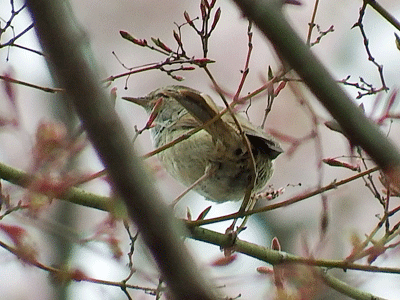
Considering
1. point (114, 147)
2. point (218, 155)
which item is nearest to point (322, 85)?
point (114, 147)

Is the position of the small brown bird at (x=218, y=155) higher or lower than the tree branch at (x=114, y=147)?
higher

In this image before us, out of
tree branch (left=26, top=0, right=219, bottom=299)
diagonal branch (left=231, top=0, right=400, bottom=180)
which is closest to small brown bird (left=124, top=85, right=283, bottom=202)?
diagonal branch (left=231, top=0, right=400, bottom=180)

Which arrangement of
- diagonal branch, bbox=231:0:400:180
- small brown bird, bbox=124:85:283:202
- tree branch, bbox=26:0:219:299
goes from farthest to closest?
1. small brown bird, bbox=124:85:283:202
2. diagonal branch, bbox=231:0:400:180
3. tree branch, bbox=26:0:219:299

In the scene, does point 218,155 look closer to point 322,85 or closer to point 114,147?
point 322,85

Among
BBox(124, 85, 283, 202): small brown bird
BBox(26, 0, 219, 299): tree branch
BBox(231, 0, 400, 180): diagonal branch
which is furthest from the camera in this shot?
BBox(124, 85, 283, 202): small brown bird

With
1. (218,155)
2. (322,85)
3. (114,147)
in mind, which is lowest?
(114,147)

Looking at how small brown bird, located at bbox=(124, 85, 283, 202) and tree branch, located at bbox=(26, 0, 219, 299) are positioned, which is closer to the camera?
tree branch, located at bbox=(26, 0, 219, 299)

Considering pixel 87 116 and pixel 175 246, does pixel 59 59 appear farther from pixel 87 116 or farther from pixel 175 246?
pixel 175 246

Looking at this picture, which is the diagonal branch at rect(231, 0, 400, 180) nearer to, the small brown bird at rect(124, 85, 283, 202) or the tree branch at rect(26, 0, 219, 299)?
the tree branch at rect(26, 0, 219, 299)

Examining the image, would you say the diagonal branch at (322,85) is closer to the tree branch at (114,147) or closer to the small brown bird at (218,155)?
the tree branch at (114,147)

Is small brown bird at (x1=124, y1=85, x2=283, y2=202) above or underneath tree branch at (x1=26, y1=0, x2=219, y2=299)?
above

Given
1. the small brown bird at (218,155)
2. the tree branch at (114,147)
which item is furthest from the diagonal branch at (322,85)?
the small brown bird at (218,155)
